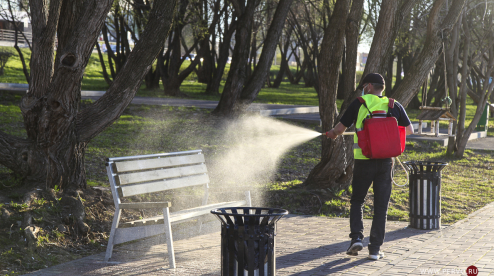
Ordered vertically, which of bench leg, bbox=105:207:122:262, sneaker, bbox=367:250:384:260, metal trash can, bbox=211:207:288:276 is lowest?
sneaker, bbox=367:250:384:260

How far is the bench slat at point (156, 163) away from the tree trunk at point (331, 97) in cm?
273

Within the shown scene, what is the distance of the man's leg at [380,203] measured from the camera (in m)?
5.21

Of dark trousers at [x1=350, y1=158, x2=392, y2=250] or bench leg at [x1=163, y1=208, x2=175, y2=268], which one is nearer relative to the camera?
bench leg at [x1=163, y1=208, x2=175, y2=268]

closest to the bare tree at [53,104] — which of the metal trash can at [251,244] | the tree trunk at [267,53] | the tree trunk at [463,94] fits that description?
the metal trash can at [251,244]

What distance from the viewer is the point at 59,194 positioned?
601 centimetres

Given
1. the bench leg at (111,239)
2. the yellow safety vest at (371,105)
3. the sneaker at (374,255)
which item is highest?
the yellow safety vest at (371,105)

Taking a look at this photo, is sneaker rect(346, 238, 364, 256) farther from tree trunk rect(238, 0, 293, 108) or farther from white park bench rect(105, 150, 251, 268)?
tree trunk rect(238, 0, 293, 108)

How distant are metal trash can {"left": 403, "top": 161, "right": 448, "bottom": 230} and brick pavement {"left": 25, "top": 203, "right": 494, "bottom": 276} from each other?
0.14 meters

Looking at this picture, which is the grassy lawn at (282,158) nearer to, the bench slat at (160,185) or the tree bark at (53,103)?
the tree bark at (53,103)

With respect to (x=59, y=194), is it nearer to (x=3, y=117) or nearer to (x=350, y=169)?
(x=350, y=169)

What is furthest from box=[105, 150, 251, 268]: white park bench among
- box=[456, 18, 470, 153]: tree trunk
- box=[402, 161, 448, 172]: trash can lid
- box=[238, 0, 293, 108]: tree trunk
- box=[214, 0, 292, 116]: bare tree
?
box=[456, 18, 470, 153]: tree trunk

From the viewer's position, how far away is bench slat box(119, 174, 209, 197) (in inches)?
208

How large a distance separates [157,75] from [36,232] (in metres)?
22.5

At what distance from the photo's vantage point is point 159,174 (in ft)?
18.9
